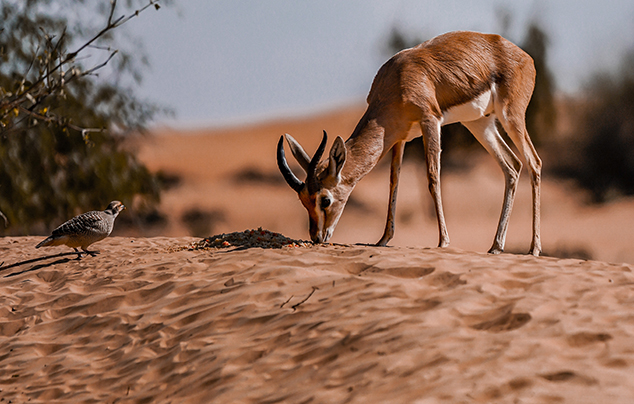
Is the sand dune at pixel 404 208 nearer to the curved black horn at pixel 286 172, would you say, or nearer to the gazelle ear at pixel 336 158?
the gazelle ear at pixel 336 158

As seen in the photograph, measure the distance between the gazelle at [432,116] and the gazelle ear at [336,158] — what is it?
0.01 meters

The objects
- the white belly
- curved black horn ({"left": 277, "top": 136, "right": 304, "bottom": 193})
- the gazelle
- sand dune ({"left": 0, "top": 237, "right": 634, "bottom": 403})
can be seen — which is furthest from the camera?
the white belly

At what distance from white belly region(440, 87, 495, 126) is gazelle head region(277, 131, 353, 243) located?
178 cm

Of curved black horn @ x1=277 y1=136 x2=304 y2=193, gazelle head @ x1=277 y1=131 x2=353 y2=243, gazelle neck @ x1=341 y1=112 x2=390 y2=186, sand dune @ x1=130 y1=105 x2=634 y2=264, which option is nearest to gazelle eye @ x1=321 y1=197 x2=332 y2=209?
gazelle head @ x1=277 y1=131 x2=353 y2=243

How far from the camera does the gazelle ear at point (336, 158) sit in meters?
7.70

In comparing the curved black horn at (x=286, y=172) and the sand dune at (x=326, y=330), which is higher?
the curved black horn at (x=286, y=172)

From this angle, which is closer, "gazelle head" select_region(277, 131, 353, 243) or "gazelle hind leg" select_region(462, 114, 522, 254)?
"gazelle head" select_region(277, 131, 353, 243)

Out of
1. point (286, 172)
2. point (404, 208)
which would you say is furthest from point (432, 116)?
point (404, 208)

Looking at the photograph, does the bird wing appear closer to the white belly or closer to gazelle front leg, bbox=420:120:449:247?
gazelle front leg, bbox=420:120:449:247

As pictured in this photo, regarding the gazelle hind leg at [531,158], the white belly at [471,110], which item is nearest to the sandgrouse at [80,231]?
the white belly at [471,110]

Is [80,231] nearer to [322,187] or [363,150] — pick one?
[322,187]

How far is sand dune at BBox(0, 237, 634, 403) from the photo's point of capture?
156 inches

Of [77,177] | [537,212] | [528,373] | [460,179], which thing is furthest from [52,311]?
[460,179]

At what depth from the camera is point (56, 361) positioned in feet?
18.8
